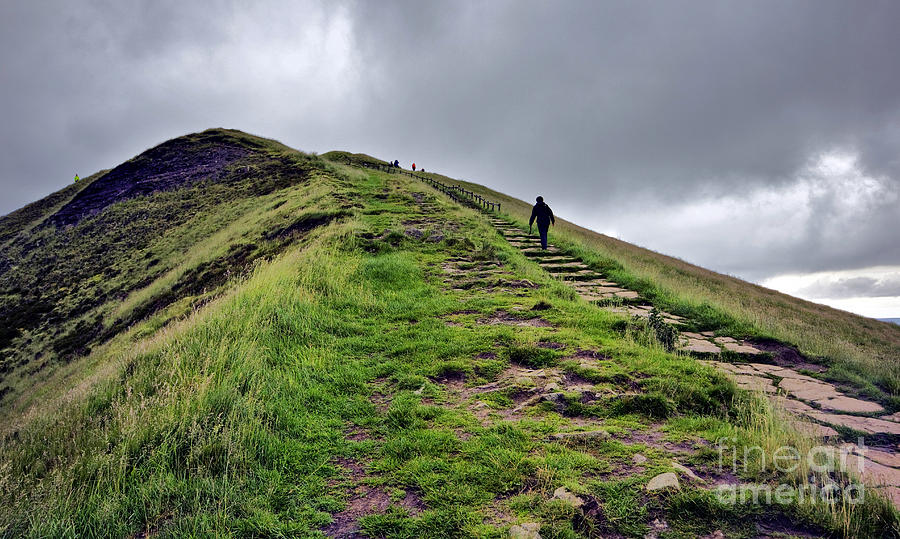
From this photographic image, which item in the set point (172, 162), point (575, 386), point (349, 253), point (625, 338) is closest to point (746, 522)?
point (575, 386)

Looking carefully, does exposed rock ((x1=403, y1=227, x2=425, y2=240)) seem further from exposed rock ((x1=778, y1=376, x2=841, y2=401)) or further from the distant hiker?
exposed rock ((x1=778, y1=376, x2=841, y2=401))

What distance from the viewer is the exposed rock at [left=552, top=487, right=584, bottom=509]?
10.3 ft

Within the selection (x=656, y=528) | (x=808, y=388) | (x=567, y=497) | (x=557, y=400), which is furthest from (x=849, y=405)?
(x=567, y=497)

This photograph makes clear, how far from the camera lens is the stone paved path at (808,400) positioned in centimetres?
378

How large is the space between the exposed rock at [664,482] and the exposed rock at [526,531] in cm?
103

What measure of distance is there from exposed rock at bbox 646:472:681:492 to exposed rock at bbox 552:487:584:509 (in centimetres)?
60

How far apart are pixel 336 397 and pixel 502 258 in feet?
26.0

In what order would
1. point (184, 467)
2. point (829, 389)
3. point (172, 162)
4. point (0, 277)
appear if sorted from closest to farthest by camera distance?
point (184, 467) → point (829, 389) → point (0, 277) → point (172, 162)

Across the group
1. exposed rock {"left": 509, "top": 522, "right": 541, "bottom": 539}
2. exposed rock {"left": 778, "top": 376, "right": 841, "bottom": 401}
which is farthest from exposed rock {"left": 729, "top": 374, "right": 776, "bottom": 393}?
exposed rock {"left": 509, "top": 522, "right": 541, "bottom": 539}

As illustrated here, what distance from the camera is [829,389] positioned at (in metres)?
5.90

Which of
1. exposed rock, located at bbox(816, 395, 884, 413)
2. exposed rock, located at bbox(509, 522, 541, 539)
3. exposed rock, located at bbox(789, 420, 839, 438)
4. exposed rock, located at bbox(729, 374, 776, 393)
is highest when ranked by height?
exposed rock, located at bbox(729, 374, 776, 393)

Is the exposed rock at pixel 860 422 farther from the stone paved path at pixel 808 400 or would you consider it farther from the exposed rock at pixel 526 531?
the exposed rock at pixel 526 531

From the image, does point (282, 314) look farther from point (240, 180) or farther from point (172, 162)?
point (172, 162)

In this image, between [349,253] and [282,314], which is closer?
[282,314]
